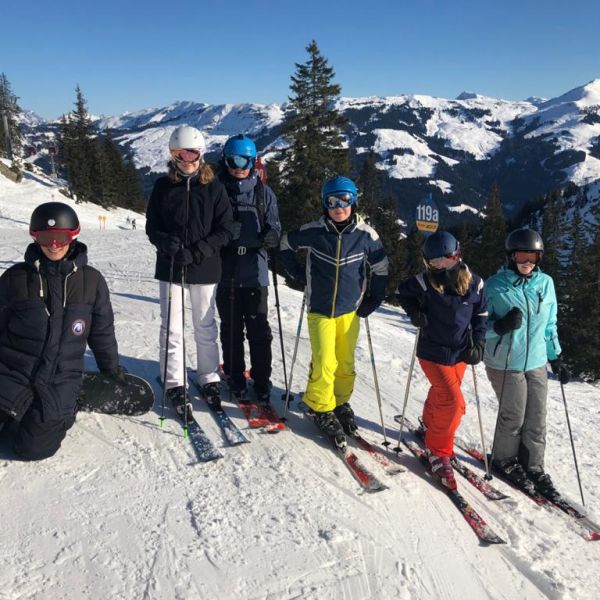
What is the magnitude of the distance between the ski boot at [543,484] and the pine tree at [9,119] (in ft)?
245

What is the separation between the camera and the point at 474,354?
437cm

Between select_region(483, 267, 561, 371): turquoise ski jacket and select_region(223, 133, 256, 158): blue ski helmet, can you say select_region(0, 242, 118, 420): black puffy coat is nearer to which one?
select_region(223, 133, 256, 158): blue ski helmet

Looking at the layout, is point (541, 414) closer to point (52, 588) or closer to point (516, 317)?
point (516, 317)

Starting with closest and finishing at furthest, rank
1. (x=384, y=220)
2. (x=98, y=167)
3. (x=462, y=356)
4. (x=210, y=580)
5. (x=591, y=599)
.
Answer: (x=210, y=580), (x=591, y=599), (x=462, y=356), (x=384, y=220), (x=98, y=167)

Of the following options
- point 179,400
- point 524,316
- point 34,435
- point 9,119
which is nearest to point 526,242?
point 524,316

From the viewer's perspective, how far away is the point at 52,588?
2.77 m

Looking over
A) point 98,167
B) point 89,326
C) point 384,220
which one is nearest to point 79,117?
point 98,167

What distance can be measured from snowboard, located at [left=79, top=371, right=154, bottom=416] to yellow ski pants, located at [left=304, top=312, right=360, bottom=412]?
1.57 meters

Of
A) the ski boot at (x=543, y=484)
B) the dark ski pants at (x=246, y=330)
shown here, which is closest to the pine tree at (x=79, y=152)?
the dark ski pants at (x=246, y=330)

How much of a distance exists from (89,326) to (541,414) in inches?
173

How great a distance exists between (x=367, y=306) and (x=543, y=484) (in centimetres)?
251

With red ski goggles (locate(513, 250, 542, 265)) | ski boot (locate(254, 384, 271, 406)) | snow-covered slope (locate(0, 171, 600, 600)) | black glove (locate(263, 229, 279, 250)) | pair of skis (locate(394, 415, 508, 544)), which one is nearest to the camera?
snow-covered slope (locate(0, 171, 600, 600))

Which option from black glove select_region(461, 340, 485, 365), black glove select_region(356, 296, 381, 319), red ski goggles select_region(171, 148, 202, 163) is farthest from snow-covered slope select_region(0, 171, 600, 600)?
red ski goggles select_region(171, 148, 202, 163)

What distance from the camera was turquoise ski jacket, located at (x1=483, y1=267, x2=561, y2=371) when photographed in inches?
189
